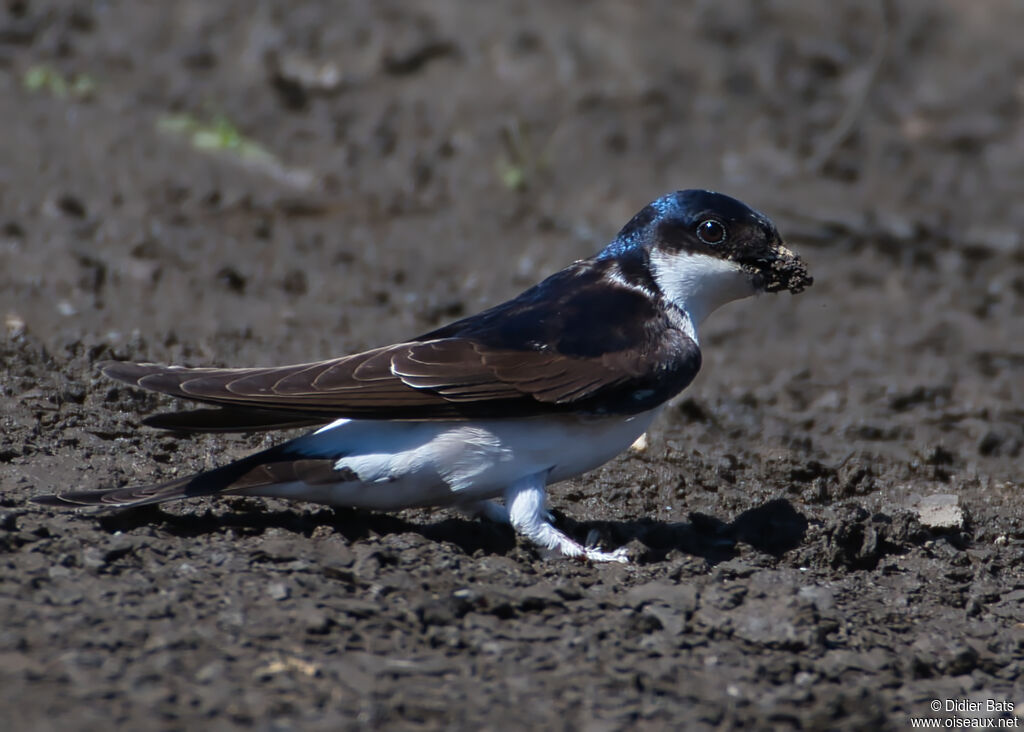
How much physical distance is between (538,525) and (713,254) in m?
1.18

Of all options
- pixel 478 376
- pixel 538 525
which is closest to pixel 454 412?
pixel 478 376

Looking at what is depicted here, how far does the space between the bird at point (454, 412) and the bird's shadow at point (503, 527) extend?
0.10 m

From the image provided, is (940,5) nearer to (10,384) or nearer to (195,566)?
(10,384)

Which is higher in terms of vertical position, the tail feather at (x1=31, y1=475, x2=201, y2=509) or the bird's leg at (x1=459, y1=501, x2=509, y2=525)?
the tail feather at (x1=31, y1=475, x2=201, y2=509)

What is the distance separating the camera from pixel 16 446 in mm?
4965

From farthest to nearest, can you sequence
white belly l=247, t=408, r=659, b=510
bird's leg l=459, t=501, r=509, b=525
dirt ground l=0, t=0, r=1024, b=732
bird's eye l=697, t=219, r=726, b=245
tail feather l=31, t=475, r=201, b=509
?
bird's eye l=697, t=219, r=726, b=245
bird's leg l=459, t=501, r=509, b=525
white belly l=247, t=408, r=659, b=510
tail feather l=31, t=475, r=201, b=509
dirt ground l=0, t=0, r=1024, b=732

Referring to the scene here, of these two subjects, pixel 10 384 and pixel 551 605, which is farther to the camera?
pixel 10 384

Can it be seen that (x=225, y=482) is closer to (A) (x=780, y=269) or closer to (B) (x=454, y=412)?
(B) (x=454, y=412)

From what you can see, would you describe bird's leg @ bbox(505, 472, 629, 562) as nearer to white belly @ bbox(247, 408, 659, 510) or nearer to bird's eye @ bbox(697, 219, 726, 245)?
white belly @ bbox(247, 408, 659, 510)

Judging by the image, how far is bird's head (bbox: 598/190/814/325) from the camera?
481cm

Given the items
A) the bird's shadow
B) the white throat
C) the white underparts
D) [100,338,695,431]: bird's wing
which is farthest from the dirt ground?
the white throat

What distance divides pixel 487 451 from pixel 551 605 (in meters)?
0.69

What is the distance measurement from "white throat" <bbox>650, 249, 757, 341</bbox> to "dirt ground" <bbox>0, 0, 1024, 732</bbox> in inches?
30.6

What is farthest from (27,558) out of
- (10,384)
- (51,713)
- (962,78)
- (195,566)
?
(962,78)
